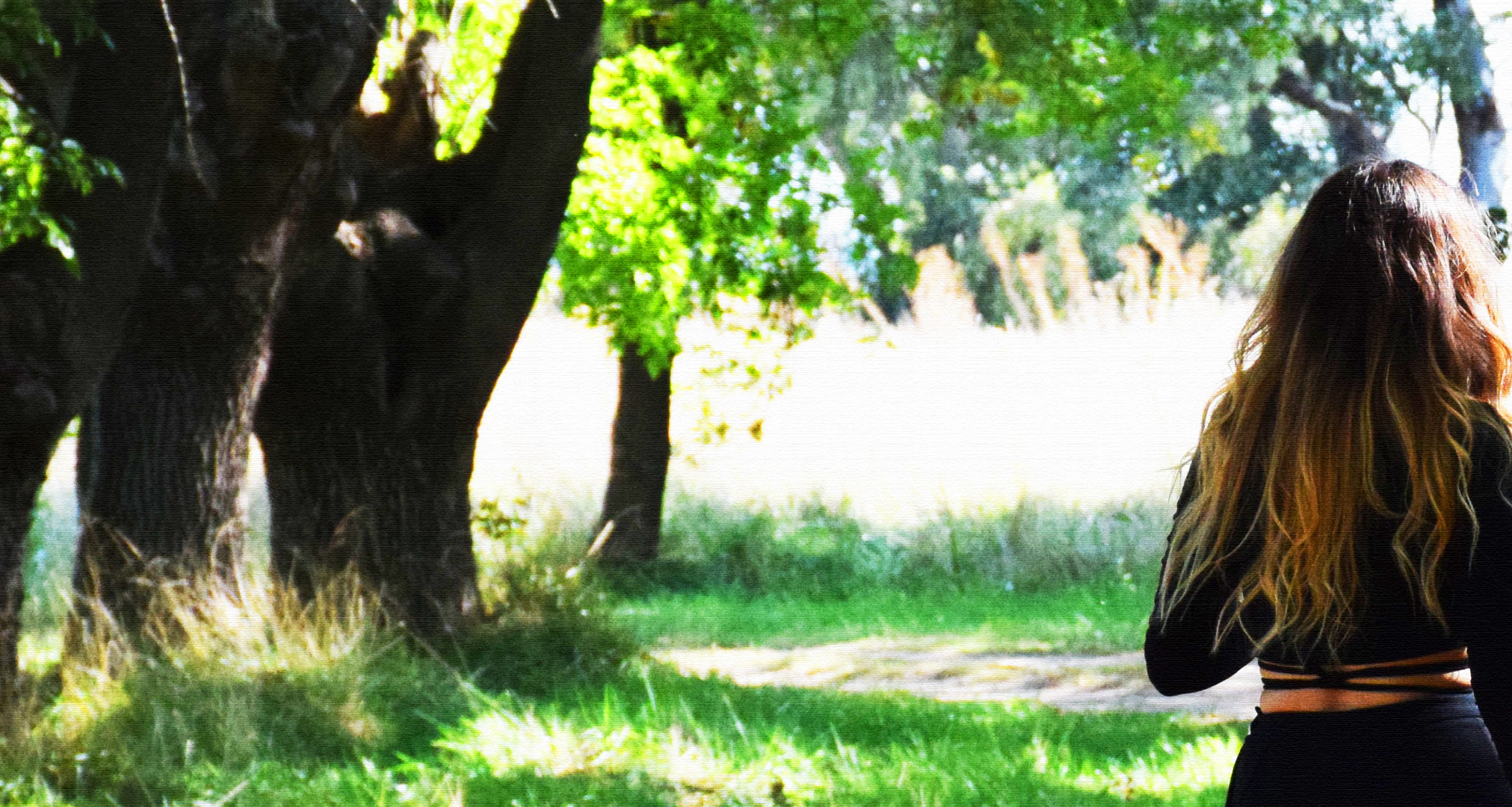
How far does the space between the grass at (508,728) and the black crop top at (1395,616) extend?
3408mm

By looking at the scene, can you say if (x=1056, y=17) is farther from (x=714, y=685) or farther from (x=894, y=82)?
(x=894, y=82)

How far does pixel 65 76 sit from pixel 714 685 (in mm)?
4282

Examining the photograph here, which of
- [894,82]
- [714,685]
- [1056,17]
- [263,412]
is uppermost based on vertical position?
[894,82]

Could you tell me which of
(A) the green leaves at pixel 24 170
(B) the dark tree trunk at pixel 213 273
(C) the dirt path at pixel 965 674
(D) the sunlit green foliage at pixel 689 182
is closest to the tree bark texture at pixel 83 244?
(B) the dark tree trunk at pixel 213 273

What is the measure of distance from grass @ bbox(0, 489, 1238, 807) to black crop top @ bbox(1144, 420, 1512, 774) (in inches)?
134

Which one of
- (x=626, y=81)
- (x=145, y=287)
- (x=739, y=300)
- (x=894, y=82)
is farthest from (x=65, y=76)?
(x=894, y=82)

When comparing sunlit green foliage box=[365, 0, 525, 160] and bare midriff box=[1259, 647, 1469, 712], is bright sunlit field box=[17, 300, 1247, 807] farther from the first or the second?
sunlit green foliage box=[365, 0, 525, 160]

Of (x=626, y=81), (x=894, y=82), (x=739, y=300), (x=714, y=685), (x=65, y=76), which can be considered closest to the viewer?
(x=65, y=76)

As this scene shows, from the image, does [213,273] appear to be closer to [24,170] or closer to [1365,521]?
[24,170]

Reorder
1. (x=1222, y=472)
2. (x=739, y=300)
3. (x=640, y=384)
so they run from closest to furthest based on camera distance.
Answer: (x=1222, y=472) < (x=739, y=300) < (x=640, y=384)

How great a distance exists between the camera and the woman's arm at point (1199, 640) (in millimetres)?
2326

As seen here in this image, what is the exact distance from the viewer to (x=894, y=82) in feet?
91.1

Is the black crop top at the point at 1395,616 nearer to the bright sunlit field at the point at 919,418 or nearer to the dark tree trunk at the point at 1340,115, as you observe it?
the bright sunlit field at the point at 919,418

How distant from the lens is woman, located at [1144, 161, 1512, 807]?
210cm
